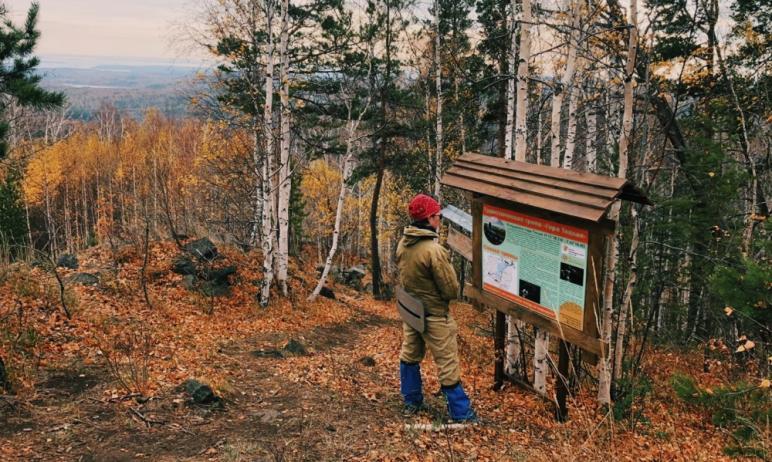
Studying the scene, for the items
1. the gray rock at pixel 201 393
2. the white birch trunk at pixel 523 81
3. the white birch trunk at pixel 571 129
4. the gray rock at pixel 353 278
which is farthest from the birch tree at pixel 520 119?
the gray rock at pixel 353 278

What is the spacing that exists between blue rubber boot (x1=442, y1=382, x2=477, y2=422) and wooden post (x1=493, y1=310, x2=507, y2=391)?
3.72 feet

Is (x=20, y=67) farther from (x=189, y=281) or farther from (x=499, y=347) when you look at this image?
(x=499, y=347)

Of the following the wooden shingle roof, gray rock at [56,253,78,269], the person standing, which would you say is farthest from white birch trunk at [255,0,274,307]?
the person standing

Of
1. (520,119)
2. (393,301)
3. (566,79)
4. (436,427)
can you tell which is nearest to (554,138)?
(520,119)

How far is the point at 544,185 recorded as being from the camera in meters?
4.38

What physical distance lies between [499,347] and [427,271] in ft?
5.99

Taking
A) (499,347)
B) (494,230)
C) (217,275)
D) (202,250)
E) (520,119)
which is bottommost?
(217,275)

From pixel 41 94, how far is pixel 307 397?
246 inches

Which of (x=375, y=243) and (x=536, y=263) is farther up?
(x=536, y=263)

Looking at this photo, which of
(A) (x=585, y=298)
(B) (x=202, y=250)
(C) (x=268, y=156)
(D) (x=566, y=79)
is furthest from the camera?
(B) (x=202, y=250)

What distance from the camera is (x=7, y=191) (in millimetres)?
28828

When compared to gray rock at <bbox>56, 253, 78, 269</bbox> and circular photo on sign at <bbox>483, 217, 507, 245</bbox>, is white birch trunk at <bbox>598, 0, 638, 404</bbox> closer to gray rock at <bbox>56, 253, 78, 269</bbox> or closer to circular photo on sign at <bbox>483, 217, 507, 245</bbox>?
circular photo on sign at <bbox>483, 217, 507, 245</bbox>

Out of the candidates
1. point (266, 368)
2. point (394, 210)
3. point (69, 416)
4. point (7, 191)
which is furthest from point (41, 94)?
point (7, 191)

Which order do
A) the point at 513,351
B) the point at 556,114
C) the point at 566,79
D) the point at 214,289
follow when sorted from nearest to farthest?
1. the point at 566,79
2. the point at 556,114
3. the point at 513,351
4. the point at 214,289
